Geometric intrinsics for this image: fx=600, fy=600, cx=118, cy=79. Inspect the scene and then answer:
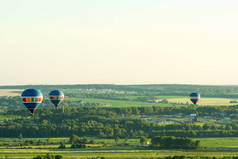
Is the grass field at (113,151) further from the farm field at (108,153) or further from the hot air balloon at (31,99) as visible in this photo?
the hot air balloon at (31,99)

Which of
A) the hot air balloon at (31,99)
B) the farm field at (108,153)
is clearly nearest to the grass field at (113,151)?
the farm field at (108,153)

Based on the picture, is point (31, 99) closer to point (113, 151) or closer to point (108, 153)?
point (108, 153)

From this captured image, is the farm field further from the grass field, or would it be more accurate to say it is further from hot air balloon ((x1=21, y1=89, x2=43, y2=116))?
hot air balloon ((x1=21, y1=89, x2=43, y2=116))

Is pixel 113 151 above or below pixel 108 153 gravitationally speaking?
above

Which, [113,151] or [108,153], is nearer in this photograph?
[108,153]

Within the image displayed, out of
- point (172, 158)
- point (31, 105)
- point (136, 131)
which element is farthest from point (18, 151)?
point (136, 131)

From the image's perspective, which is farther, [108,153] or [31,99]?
[31,99]

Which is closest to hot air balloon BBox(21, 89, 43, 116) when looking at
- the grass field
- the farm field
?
the farm field

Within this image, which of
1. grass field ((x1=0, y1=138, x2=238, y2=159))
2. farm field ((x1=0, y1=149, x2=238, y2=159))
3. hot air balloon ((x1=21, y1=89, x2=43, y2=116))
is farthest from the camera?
hot air balloon ((x1=21, y1=89, x2=43, y2=116))

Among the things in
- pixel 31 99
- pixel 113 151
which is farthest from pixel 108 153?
pixel 31 99

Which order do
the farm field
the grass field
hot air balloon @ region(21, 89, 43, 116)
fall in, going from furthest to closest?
hot air balloon @ region(21, 89, 43, 116)
the grass field
the farm field

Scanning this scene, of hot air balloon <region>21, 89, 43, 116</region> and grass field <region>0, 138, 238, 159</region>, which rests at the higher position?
hot air balloon <region>21, 89, 43, 116</region>

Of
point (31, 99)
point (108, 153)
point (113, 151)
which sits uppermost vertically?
point (31, 99)
